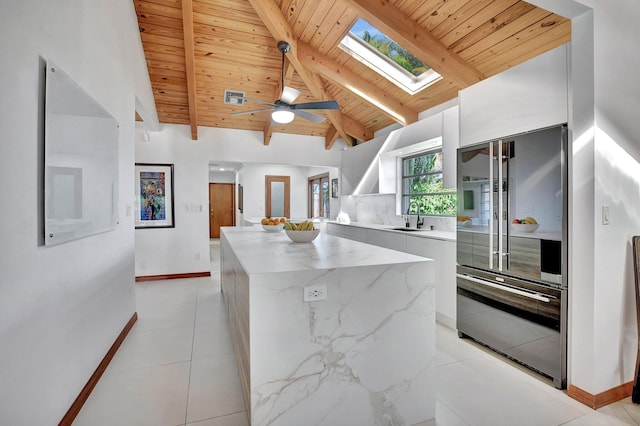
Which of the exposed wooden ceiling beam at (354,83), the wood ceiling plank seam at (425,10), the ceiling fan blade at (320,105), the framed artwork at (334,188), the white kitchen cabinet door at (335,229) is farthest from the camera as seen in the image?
the framed artwork at (334,188)

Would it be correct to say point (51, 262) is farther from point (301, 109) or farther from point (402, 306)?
point (301, 109)

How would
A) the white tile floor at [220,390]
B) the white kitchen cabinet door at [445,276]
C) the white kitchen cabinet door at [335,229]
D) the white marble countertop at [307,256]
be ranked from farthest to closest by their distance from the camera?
the white kitchen cabinet door at [335,229], the white kitchen cabinet door at [445,276], the white tile floor at [220,390], the white marble countertop at [307,256]

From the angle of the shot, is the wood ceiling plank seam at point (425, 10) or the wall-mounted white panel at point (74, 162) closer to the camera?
the wall-mounted white panel at point (74, 162)

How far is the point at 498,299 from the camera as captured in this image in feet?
7.73

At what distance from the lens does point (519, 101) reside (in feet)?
7.19

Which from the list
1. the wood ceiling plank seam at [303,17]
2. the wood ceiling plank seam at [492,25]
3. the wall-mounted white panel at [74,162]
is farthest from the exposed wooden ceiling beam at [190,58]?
the wood ceiling plank seam at [492,25]

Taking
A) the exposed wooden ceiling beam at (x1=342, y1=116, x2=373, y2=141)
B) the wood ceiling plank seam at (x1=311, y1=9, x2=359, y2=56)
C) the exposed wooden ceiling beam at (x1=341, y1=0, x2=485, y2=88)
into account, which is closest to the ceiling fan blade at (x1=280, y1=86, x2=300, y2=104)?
the exposed wooden ceiling beam at (x1=341, y1=0, x2=485, y2=88)

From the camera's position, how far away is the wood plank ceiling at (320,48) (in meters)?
2.67

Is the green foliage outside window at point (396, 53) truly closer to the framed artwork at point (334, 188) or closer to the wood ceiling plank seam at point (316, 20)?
the wood ceiling plank seam at point (316, 20)

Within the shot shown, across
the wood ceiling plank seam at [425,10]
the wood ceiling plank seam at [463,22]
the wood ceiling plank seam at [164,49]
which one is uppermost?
the wood ceiling plank seam at [164,49]

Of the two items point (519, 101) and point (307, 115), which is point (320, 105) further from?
point (519, 101)

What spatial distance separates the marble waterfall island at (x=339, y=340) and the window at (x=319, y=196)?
5995mm

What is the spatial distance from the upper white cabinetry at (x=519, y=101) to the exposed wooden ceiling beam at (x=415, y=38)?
0.57 meters

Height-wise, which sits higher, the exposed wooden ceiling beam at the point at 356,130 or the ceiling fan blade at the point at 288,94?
the exposed wooden ceiling beam at the point at 356,130
